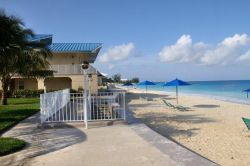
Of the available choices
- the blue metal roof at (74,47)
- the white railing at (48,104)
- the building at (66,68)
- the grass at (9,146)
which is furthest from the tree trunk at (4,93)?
the grass at (9,146)

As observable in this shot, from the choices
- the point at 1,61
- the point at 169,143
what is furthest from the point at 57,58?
the point at 169,143

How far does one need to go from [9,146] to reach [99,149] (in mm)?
2177

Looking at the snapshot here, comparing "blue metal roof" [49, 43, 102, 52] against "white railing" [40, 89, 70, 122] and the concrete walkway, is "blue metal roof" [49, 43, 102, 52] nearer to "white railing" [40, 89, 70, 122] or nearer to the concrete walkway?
"white railing" [40, 89, 70, 122]

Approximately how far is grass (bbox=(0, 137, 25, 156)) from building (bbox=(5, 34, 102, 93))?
2359 centimetres

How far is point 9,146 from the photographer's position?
27.3ft

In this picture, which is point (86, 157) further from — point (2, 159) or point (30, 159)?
point (2, 159)

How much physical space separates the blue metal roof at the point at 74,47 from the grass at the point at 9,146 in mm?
25947

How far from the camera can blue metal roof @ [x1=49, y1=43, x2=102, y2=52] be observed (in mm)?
34828

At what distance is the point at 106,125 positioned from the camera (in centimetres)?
1208

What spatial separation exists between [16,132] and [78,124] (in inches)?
80.8

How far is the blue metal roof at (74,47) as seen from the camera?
34.8 metres

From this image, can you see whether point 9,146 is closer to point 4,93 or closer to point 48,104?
point 48,104

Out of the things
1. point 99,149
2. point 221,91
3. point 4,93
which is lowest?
point 99,149

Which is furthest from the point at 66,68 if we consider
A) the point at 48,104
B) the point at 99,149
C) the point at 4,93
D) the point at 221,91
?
the point at 221,91
